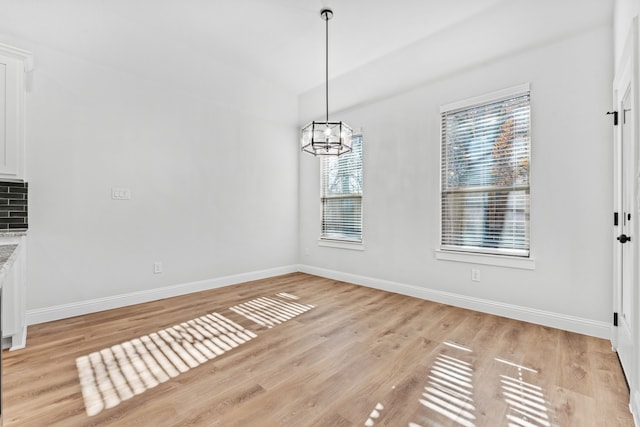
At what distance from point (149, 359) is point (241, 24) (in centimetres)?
344

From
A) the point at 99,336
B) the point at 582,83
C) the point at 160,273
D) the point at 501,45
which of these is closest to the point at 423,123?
the point at 501,45

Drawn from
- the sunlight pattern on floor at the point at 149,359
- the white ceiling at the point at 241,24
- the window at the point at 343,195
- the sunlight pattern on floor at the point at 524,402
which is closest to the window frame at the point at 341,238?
the window at the point at 343,195

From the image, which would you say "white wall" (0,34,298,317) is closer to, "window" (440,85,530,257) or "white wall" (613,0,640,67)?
"window" (440,85,530,257)

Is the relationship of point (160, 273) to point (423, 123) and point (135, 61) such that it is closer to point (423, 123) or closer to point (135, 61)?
point (135, 61)

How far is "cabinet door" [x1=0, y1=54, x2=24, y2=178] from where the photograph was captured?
8.11 feet

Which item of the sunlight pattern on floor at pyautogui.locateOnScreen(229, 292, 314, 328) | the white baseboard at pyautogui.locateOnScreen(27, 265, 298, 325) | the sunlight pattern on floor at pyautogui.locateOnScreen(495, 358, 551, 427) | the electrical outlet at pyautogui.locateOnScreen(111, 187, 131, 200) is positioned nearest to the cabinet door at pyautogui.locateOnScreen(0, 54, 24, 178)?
the electrical outlet at pyautogui.locateOnScreen(111, 187, 131, 200)

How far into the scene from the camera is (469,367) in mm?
2227

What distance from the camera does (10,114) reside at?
250cm

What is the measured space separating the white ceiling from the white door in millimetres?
980

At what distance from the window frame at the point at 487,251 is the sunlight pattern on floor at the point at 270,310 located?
173 centimetres

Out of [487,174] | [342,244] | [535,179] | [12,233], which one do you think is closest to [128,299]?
[12,233]

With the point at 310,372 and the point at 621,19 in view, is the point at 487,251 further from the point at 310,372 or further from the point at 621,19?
the point at 310,372

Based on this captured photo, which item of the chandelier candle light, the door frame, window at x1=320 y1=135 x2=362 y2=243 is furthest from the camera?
window at x1=320 y1=135 x2=362 y2=243

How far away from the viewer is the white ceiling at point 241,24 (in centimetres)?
295
